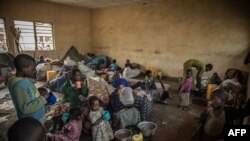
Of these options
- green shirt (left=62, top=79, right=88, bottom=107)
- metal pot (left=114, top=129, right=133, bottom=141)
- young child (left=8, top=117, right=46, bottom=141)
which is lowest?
metal pot (left=114, top=129, right=133, bottom=141)

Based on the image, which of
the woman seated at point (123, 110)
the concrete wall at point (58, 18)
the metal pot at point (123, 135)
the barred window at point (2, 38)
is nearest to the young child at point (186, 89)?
the woman seated at point (123, 110)

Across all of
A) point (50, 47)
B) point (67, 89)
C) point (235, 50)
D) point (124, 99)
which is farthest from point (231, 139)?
point (50, 47)

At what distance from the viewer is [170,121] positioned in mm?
3236

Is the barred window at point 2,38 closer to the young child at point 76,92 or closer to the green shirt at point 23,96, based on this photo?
the young child at point 76,92

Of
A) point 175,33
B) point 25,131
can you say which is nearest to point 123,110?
point 25,131

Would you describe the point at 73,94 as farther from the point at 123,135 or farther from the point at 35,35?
the point at 35,35

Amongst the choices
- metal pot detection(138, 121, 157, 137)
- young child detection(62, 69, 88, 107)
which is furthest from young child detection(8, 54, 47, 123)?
metal pot detection(138, 121, 157, 137)

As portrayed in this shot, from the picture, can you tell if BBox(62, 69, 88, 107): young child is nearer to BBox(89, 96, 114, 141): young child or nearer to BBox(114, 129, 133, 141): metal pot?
BBox(89, 96, 114, 141): young child

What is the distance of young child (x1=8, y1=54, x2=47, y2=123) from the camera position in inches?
62.1

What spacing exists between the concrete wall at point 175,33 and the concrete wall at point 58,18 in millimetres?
656

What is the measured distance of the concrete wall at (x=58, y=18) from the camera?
6184mm

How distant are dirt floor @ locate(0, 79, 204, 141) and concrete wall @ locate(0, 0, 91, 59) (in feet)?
11.8

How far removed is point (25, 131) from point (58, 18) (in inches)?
292

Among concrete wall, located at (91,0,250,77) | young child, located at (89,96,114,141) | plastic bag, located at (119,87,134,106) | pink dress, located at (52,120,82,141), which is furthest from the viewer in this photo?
concrete wall, located at (91,0,250,77)
